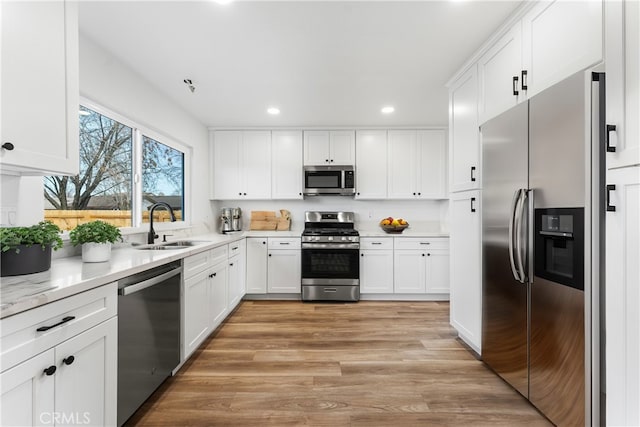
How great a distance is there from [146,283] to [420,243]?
3.33 m

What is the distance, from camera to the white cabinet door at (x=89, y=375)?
121 centimetres

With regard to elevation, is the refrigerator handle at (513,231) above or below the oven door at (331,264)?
above

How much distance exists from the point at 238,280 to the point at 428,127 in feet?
11.0

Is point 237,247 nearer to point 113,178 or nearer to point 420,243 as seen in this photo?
point 113,178

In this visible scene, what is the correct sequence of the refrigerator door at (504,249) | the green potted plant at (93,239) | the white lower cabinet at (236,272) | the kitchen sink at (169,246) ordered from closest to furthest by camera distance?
1. the green potted plant at (93,239)
2. the refrigerator door at (504,249)
3. the kitchen sink at (169,246)
4. the white lower cabinet at (236,272)

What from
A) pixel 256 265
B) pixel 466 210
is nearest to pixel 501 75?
pixel 466 210

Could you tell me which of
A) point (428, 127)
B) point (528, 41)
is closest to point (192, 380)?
point (528, 41)

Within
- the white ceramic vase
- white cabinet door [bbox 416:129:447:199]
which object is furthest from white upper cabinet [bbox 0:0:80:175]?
white cabinet door [bbox 416:129:447:199]

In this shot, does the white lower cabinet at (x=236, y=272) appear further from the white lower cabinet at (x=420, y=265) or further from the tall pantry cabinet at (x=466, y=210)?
the tall pantry cabinet at (x=466, y=210)

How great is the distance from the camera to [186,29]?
6.82ft

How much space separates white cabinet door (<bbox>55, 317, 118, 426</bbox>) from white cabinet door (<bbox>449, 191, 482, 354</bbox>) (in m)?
2.38

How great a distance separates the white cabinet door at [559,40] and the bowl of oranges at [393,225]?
2634 millimetres

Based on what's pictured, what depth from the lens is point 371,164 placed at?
14.9 ft

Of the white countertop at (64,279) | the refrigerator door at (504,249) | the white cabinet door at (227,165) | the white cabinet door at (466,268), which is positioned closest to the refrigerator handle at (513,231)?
the refrigerator door at (504,249)
